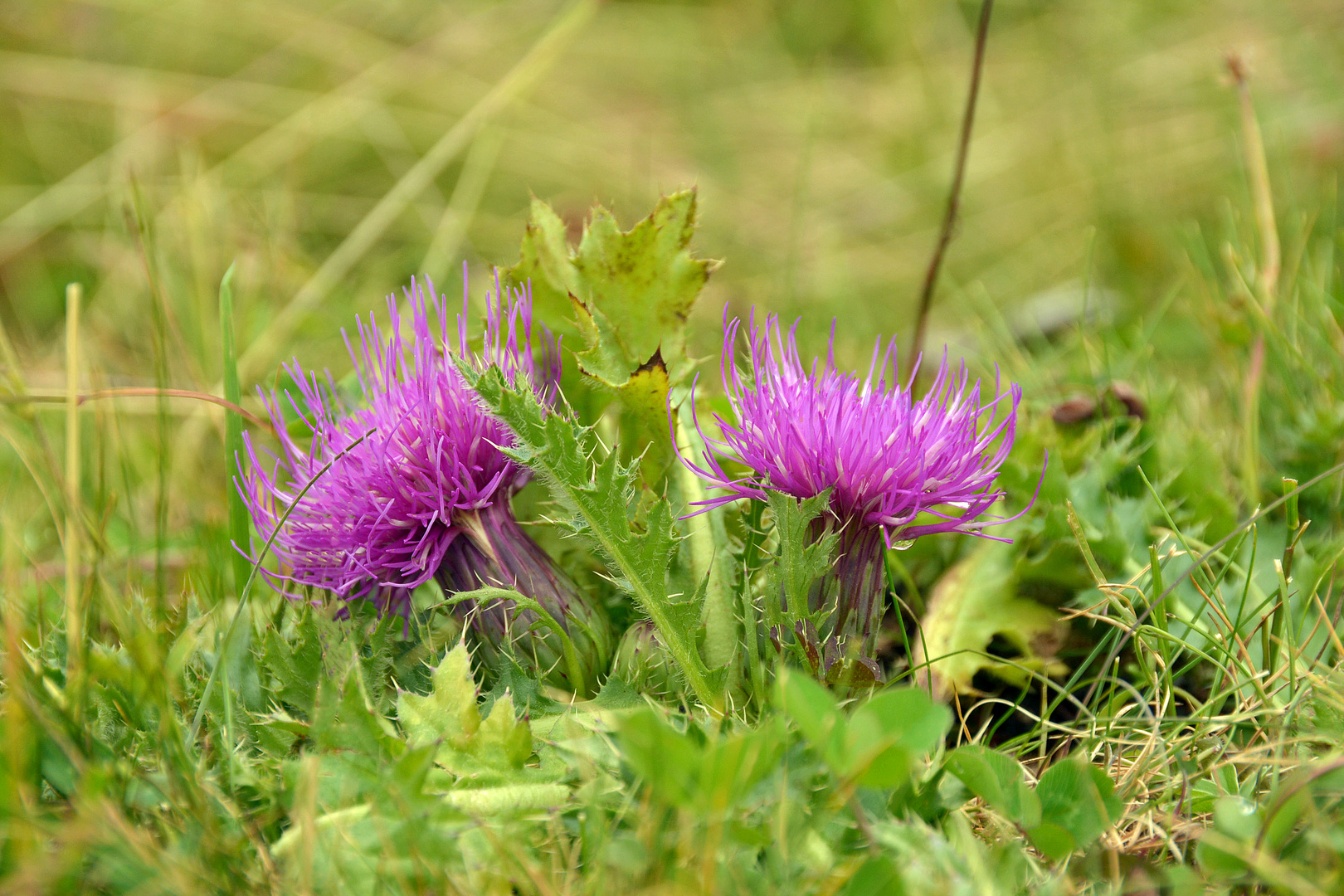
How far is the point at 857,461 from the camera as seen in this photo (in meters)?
1.38

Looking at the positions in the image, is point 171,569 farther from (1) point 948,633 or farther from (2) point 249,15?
(2) point 249,15

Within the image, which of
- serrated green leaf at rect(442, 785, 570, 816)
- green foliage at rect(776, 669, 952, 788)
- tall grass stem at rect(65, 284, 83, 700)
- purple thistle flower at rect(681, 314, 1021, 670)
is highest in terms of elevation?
tall grass stem at rect(65, 284, 83, 700)

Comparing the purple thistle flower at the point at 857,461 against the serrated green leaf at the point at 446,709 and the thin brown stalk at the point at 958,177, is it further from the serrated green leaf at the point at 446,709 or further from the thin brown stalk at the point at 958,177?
the thin brown stalk at the point at 958,177

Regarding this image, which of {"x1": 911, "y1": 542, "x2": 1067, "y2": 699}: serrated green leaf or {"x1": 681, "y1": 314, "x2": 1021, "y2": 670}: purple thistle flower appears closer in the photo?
{"x1": 681, "y1": 314, "x2": 1021, "y2": 670}: purple thistle flower

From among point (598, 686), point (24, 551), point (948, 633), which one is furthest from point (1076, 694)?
point (24, 551)

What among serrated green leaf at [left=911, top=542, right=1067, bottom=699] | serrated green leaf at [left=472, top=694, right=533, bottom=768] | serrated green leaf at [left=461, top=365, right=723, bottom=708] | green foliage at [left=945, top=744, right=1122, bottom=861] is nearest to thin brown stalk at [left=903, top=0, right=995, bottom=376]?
serrated green leaf at [left=911, top=542, right=1067, bottom=699]

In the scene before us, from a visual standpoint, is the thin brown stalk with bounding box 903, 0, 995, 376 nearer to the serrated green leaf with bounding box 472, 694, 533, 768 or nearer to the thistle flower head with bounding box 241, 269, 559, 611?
the thistle flower head with bounding box 241, 269, 559, 611

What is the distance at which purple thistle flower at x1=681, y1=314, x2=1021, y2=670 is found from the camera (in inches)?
54.1

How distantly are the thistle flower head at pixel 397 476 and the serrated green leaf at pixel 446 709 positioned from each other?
0.17m

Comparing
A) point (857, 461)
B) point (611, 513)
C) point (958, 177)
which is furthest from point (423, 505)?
point (958, 177)

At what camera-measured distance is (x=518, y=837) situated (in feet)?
3.86

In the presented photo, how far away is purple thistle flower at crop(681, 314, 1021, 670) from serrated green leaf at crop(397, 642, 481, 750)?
430 millimetres

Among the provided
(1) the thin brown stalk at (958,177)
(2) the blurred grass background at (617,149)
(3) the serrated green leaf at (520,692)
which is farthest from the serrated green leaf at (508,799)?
(2) the blurred grass background at (617,149)

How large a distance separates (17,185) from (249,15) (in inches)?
56.3
